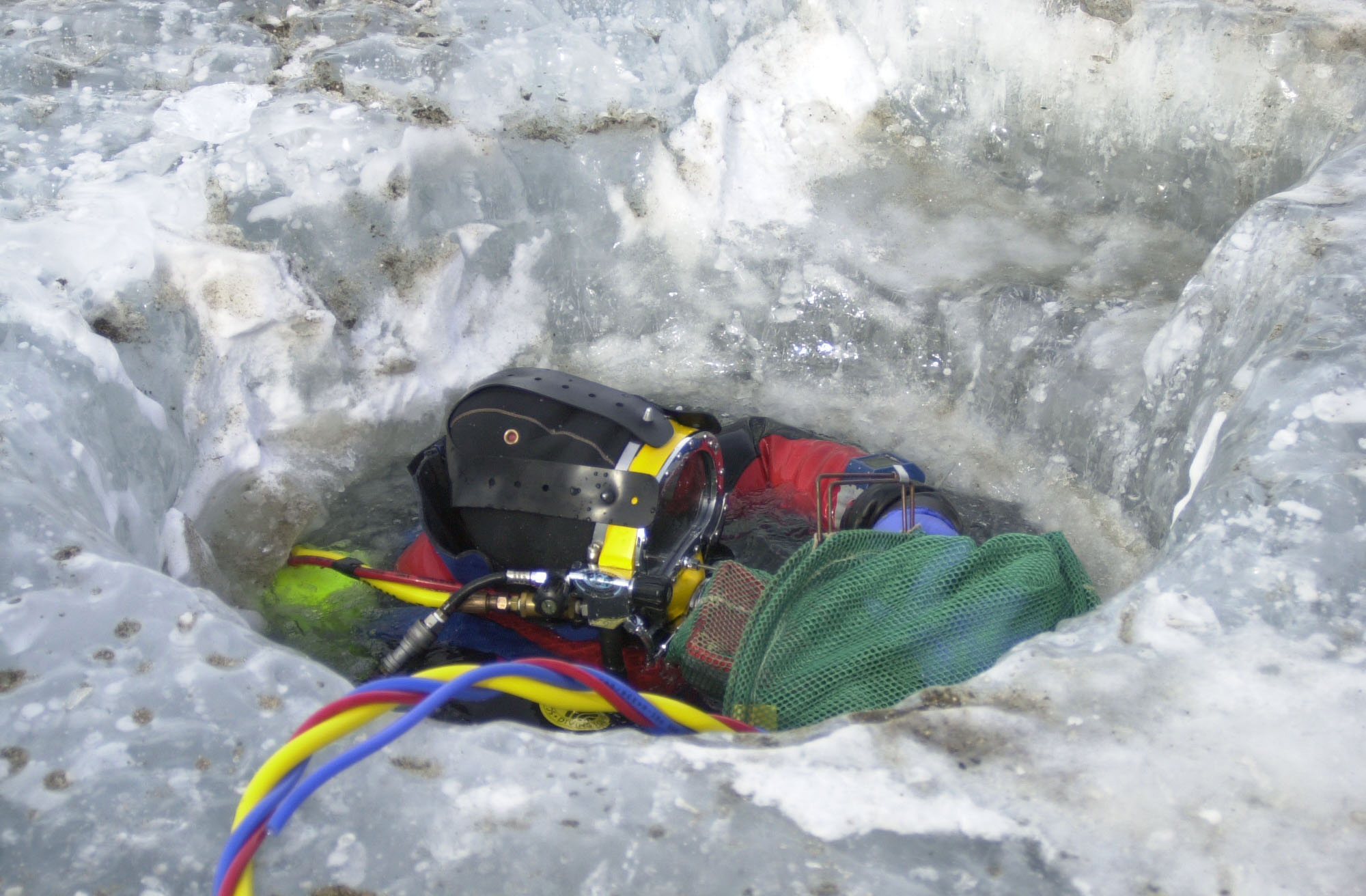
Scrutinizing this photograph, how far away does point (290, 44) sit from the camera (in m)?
3.09

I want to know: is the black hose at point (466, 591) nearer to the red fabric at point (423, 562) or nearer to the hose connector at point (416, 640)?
the hose connector at point (416, 640)

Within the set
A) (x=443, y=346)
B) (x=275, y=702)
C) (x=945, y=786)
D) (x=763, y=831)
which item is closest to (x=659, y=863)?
(x=763, y=831)

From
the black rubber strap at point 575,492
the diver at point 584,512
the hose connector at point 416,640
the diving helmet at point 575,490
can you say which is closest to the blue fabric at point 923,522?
the diver at point 584,512

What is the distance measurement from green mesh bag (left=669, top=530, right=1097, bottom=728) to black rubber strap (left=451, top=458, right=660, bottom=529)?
333 mm

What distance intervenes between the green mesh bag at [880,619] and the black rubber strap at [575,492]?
0.33 metres

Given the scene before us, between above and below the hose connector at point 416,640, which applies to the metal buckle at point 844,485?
above

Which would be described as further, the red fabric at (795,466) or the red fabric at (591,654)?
the red fabric at (795,466)

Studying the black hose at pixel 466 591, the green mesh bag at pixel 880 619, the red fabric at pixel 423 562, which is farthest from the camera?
the red fabric at pixel 423 562

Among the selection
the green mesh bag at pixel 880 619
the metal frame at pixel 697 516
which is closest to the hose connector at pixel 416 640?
the metal frame at pixel 697 516

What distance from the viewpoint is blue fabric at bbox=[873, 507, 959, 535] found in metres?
2.38

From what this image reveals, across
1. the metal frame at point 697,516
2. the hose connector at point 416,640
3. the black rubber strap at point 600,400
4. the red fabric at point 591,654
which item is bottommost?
the red fabric at point 591,654

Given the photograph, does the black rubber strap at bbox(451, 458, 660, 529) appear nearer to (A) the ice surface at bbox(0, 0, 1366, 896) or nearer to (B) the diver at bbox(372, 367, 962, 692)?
(B) the diver at bbox(372, 367, 962, 692)

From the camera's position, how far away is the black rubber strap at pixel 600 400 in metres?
2.29

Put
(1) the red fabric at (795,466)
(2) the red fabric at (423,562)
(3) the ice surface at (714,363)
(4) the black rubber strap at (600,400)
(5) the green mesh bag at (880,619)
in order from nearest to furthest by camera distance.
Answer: (3) the ice surface at (714,363) → (5) the green mesh bag at (880,619) → (4) the black rubber strap at (600,400) → (2) the red fabric at (423,562) → (1) the red fabric at (795,466)
